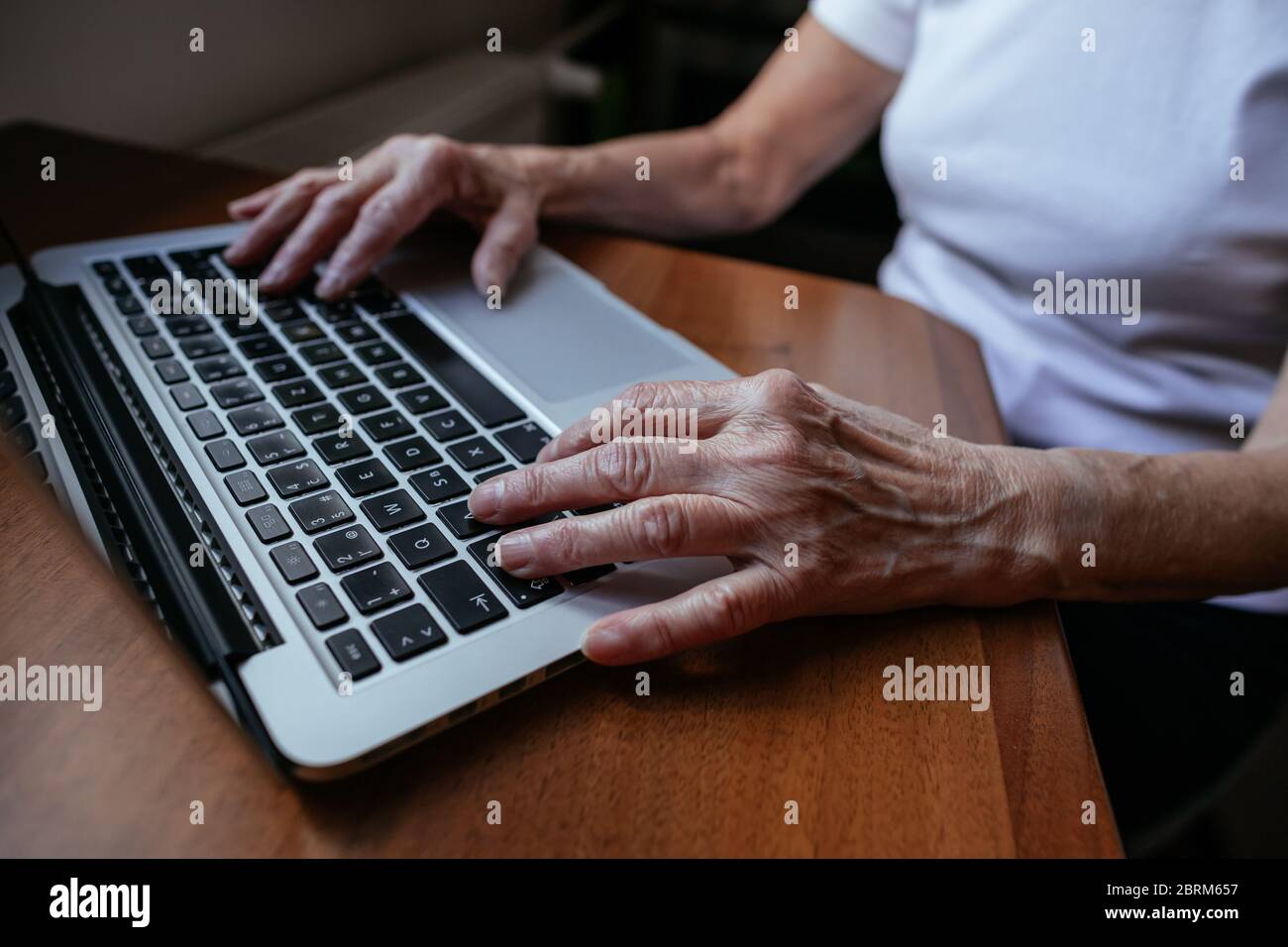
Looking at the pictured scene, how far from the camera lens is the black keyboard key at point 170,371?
19.5 inches

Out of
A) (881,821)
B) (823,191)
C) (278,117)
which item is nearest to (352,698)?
(881,821)

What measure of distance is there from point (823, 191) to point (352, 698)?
177 centimetres

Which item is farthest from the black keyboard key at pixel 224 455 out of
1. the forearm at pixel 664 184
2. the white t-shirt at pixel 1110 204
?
the white t-shirt at pixel 1110 204

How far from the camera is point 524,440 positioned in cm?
48

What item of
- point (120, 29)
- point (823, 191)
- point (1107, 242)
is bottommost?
point (823, 191)

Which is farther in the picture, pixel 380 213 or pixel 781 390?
pixel 380 213

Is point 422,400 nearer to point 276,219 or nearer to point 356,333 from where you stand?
point 356,333

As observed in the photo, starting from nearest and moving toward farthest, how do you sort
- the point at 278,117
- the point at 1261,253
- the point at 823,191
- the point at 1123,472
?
the point at 1123,472 → the point at 1261,253 → the point at 278,117 → the point at 823,191

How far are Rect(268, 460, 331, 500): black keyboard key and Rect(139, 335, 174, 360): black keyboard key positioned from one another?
16cm

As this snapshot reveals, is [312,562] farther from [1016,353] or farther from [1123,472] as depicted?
[1016,353]

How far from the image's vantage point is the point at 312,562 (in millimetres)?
376

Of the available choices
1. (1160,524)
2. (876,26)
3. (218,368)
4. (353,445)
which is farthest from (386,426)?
(876,26)

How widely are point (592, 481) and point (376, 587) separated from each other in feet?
0.38

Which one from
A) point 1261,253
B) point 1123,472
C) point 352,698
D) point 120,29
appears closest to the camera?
point 352,698
